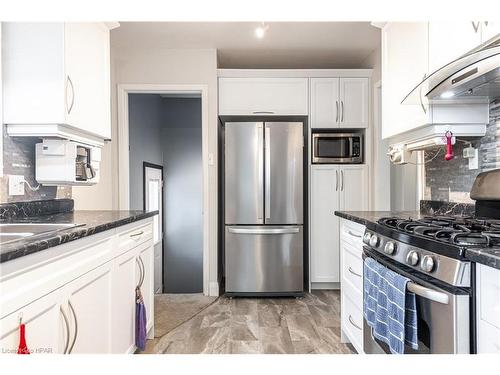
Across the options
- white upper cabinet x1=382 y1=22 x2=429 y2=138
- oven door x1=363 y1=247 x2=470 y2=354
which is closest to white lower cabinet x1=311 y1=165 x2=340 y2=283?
white upper cabinet x1=382 y1=22 x2=429 y2=138

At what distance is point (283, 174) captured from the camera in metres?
3.41

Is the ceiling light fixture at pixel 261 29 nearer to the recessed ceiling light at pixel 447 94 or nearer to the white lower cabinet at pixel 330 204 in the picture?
the white lower cabinet at pixel 330 204

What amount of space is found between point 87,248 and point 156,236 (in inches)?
139

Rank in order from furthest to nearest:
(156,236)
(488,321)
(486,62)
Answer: (156,236) → (486,62) → (488,321)

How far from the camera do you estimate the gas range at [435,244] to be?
109 cm

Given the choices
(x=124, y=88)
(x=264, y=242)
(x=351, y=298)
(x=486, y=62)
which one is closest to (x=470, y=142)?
(x=486, y=62)

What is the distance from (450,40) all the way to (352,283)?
56.3 inches

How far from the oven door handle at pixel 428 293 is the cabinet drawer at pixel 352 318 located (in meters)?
0.76

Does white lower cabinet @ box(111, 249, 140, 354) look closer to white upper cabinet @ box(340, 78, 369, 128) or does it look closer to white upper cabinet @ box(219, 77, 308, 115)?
white upper cabinet @ box(219, 77, 308, 115)

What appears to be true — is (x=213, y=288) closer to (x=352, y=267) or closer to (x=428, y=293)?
(x=352, y=267)

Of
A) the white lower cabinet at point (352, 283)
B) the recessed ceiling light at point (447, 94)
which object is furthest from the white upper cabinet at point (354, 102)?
the recessed ceiling light at point (447, 94)

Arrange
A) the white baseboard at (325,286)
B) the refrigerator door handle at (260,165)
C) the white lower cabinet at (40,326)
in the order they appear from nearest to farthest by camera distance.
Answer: the white lower cabinet at (40,326) < the refrigerator door handle at (260,165) < the white baseboard at (325,286)

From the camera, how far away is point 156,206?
506cm

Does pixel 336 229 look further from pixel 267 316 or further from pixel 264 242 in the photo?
pixel 267 316
